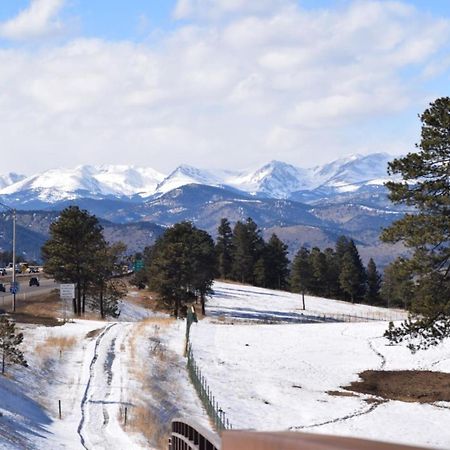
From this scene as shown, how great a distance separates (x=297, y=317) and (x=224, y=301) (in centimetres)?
1200

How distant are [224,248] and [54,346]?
95.5 meters

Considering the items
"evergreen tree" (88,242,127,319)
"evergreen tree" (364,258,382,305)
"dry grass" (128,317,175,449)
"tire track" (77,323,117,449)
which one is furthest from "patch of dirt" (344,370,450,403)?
"evergreen tree" (364,258,382,305)

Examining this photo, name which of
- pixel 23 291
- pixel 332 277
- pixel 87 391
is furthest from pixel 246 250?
pixel 87 391

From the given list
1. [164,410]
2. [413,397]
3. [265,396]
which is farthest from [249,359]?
[164,410]

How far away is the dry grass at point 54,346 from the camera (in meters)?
39.0

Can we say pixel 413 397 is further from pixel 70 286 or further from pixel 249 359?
pixel 70 286

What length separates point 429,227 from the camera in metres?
25.8

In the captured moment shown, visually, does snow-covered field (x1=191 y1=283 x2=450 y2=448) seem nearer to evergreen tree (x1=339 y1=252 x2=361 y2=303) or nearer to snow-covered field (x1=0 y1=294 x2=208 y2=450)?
snow-covered field (x1=0 y1=294 x2=208 y2=450)

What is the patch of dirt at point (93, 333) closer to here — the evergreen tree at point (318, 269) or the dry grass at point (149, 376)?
the dry grass at point (149, 376)

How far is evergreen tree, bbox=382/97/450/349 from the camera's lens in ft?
83.5

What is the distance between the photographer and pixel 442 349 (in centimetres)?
5112

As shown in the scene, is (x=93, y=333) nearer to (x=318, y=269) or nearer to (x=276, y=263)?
(x=318, y=269)

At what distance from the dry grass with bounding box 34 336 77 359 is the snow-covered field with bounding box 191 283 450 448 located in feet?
27.5

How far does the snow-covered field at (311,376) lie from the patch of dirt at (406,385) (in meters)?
1.18
